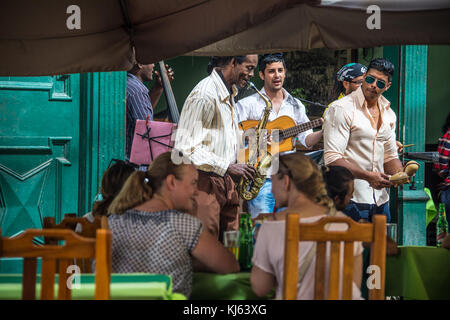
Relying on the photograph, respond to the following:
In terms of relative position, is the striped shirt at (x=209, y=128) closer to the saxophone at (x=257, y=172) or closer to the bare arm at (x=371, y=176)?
the bare arm at (x=371, y=176)

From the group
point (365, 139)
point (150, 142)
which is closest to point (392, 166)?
point (365, 139)

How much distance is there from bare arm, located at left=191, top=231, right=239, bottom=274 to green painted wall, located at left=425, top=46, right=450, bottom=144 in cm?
657

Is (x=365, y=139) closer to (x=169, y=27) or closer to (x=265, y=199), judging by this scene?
(x=265, y=199)

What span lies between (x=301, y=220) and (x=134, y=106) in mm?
3576

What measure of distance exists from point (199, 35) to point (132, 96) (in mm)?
2365

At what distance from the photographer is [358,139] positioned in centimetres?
552

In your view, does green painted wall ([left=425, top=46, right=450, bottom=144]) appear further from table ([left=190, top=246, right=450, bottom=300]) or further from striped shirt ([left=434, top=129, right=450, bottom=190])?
table ([left=190, top=246, right=450, bottom=300])

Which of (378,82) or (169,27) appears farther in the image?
(378,82)

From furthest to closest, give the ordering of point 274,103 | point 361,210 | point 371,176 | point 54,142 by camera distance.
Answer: point 274,103 → point 54,142 → point 361,210 → point 371,176

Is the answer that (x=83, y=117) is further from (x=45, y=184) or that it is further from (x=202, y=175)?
(x=202, y=175)

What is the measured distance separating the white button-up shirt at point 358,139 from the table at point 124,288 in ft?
9.89

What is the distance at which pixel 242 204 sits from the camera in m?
6.66

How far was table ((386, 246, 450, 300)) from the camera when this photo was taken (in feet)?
12.3
